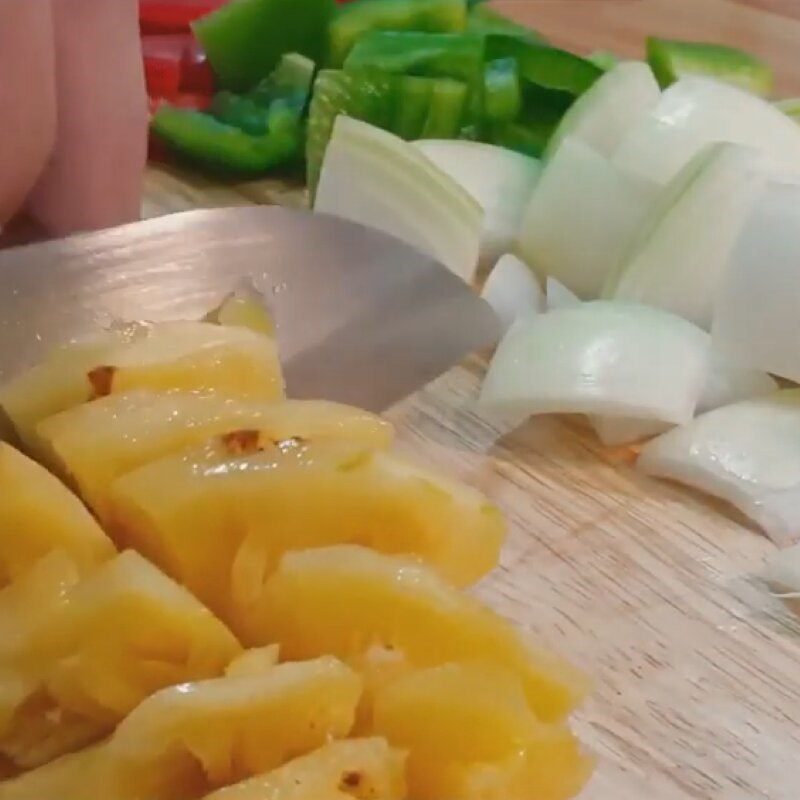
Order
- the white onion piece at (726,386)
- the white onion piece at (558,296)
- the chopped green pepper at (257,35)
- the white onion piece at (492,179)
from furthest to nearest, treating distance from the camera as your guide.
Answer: the chopped green pepper at (257,35)
the white onion piece at (492,179)
the white onion piece at (558,296)
the white onion piece at (726,386)

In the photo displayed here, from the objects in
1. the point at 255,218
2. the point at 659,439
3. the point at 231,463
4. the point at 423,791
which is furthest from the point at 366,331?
the point at 423,791

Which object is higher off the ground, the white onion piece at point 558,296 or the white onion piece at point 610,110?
the white onion piece at point 610,110

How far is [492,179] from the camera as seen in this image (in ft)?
3.93

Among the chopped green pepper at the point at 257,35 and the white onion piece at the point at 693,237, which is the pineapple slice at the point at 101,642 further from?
the chopped green pepper at the point at 257,35

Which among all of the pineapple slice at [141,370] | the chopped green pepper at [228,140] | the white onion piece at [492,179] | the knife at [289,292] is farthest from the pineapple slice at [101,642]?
the chopped green pepper at [228,140]

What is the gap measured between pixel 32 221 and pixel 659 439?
508 mm

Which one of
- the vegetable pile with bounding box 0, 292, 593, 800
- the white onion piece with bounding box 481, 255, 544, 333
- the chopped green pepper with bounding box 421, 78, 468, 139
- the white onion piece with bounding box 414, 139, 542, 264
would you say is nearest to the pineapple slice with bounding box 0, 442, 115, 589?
the vegetable pile with bounding box 0, 292, 593, 800

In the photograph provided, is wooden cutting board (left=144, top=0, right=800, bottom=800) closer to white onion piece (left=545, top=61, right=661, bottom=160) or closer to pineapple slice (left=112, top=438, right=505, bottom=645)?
pineapple slice (left=112, top=438, right=505, bottom=645)

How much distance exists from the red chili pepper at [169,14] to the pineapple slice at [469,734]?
111 centimetres

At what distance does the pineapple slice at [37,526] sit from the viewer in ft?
2.08

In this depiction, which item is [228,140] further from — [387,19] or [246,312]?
[246,312]

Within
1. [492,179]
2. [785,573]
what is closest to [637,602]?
[785,573]

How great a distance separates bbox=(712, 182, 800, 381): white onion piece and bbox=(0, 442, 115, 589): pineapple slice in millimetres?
516

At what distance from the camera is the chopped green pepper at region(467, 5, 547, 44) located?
56.7 inches
